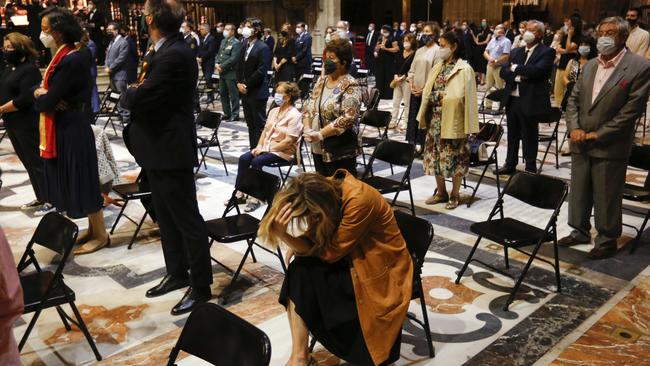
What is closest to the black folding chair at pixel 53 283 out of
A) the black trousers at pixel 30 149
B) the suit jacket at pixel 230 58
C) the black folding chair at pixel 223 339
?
the black folding chair at pixel 223 339

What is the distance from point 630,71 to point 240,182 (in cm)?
289

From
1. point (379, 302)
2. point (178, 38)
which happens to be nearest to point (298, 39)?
point (178, 38)

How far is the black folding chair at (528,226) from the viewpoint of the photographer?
12.6 ft

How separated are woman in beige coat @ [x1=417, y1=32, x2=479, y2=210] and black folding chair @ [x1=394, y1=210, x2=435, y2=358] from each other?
7.64 ft

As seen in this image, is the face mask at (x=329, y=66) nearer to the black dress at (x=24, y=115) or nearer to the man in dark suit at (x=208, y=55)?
the black dress at (x=24, y=115)

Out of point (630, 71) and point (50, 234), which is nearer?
point (50, 234)

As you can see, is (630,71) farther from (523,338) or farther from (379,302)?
(379,302)

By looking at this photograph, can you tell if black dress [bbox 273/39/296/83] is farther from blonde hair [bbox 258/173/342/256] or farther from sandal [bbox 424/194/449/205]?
blonde hair [bbox 258/173/342/256]

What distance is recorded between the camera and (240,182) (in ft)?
14.7

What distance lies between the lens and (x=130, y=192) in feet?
16.1

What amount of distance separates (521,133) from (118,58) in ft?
23.2

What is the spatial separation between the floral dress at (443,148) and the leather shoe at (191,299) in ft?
8.91

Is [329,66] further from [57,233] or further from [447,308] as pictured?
[57,233]

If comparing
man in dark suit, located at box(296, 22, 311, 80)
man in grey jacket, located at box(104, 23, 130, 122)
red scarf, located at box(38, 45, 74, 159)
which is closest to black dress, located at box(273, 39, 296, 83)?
man in dark suit, located at box(296, 22, 311, 80)
